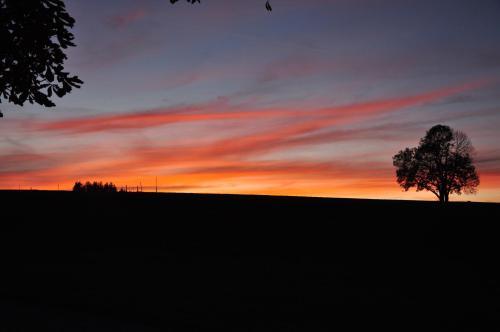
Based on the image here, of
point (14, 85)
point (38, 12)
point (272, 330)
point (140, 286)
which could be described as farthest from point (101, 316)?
point (38, 12)

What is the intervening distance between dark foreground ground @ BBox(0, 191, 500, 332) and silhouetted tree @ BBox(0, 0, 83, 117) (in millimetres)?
4494

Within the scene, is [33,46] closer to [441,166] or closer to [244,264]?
[244,264]

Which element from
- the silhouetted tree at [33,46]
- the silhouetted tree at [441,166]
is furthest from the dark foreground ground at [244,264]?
the silhouetted tree at [441,166]

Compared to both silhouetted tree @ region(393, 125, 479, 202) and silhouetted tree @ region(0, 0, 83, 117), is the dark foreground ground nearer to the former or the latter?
silhouetted tree @ region(0, 0, 83, 117)

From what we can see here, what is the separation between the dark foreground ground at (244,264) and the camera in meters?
8.84

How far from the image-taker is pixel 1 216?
53.8ft

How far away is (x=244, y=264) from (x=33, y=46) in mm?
7157

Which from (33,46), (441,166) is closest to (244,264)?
(33,46)

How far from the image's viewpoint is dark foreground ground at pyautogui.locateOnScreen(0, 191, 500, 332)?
348 inches

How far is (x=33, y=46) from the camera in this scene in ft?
35.5

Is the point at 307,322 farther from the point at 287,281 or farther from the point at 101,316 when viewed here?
the point at 101,316

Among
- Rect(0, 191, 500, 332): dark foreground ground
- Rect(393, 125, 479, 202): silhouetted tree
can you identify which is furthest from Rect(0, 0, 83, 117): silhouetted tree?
Rect(393, 125, 479, 202): silhouetted tree

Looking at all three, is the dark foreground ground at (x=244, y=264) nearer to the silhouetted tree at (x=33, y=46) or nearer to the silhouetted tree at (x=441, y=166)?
the silhouetted tree at (x=33, y=46)

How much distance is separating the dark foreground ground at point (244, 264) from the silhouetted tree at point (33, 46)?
4494 millimetres
